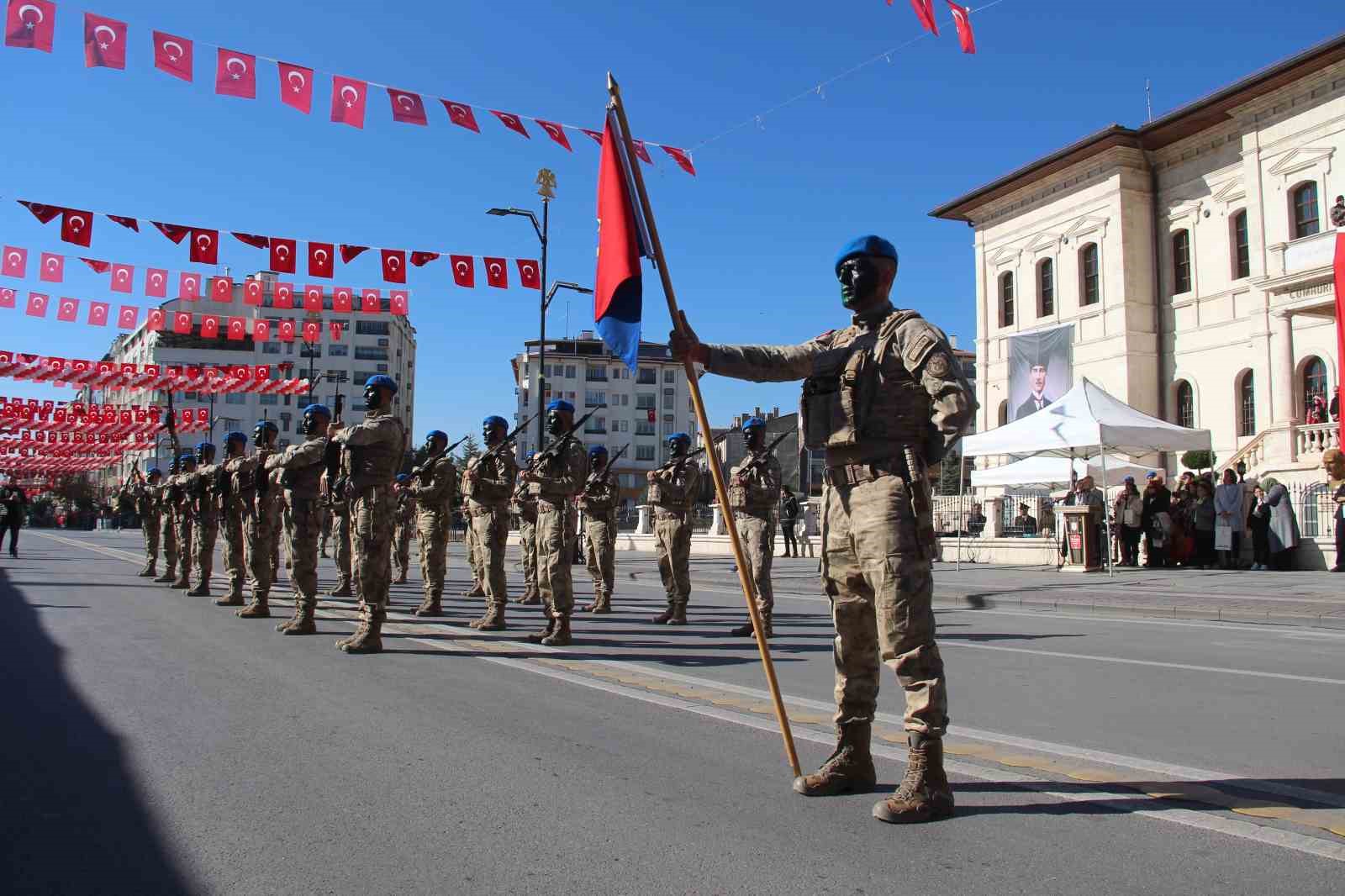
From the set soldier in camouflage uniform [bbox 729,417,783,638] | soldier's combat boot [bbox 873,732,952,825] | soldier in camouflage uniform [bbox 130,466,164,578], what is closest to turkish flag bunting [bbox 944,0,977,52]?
soldier in camouflage uniform [bbox 729,417,783,638]

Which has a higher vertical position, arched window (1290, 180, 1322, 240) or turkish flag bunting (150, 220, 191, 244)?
arched window (1290, 180, 1322, 240)

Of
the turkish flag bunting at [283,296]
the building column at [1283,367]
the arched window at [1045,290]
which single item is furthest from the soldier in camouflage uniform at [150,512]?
the arched window at [1045,290]

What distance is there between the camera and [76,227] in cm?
1652

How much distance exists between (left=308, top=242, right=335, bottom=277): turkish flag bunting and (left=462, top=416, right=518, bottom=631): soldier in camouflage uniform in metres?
8.69

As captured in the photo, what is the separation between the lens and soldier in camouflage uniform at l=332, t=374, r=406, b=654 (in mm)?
8617

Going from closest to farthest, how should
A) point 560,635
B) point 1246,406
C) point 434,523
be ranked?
point 560,635
point 434,523
point 1246,406

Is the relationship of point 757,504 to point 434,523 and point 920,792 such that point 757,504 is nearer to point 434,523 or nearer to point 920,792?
point 434,523

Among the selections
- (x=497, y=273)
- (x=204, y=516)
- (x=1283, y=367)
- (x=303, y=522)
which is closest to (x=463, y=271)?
A: (x=497, y=273)

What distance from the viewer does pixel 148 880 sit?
3229 millimetres

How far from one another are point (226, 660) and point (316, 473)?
2.92 metres

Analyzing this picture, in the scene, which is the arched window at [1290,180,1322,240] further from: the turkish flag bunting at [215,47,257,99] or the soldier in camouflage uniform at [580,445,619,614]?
the turkish flag bunting at [215,47,257,99]

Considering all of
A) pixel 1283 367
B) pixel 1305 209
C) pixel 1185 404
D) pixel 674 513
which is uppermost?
pixel 1305 209

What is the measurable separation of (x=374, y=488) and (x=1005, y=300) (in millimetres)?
41857

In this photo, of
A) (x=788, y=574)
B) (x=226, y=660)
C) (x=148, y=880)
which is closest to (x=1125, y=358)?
(x=788, y=574)
